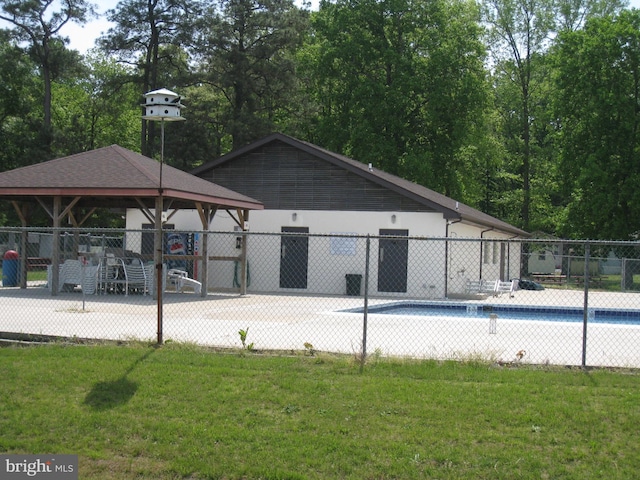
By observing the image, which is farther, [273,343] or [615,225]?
[615,225]

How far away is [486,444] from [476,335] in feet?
20.6

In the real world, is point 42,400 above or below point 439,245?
below

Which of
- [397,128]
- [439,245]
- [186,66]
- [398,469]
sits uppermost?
[186,66]

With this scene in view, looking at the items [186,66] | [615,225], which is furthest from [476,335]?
[186,66]

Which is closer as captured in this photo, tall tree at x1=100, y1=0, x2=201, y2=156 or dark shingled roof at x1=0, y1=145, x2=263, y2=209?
dark shingled roof at x1=0, y1=145, x2=263, y2=209

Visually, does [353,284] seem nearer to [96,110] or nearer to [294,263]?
[294,263]

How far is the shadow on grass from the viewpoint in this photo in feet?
24.3

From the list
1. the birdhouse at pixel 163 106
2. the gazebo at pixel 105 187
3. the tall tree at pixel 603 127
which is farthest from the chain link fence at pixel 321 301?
the tall tree at pixel 603 127

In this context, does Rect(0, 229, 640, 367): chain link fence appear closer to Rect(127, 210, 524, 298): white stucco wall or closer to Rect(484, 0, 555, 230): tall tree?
Rect(127, 210, 524, 298): white stucco wall

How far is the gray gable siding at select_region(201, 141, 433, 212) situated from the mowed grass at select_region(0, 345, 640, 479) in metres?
15.7

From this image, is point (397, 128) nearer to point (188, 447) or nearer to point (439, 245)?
point (439, 245)

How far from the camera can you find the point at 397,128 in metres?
40.4

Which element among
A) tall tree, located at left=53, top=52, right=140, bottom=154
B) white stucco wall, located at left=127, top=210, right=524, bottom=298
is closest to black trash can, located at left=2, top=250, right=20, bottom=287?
white stucco wall, located at left=127, top=210, right=524, bottom=298

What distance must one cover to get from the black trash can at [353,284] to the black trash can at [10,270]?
10079 millimetres
